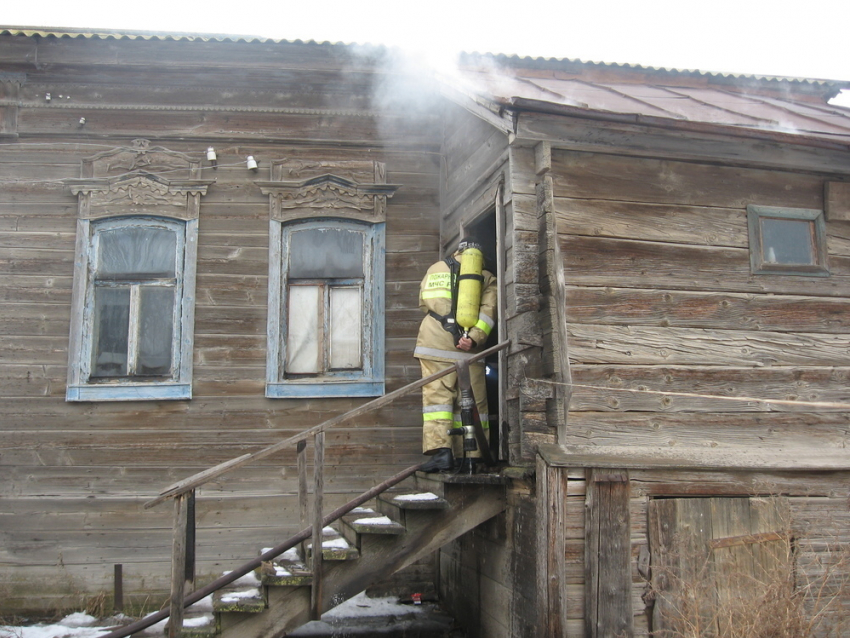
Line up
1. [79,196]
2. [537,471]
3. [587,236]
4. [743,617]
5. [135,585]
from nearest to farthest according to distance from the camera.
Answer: [743,617] → [537,471] → [587,236] → [135,585] → [79,196]

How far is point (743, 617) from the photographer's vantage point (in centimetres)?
453

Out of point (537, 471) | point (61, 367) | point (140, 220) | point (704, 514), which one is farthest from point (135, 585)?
point (704, 514)

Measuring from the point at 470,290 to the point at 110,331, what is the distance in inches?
139

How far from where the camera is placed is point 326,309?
286 inches

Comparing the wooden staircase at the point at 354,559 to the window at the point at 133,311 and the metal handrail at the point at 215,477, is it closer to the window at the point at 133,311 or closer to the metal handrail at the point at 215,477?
the metal handrail at the point at 215,477

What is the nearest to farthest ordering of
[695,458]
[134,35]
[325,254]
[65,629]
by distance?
[695,458]
[65,629]
[134,35]
[325,254]

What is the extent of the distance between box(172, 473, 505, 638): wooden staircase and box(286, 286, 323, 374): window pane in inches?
77.0

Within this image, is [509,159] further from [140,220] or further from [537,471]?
[140,220]

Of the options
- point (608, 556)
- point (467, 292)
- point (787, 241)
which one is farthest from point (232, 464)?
point (787, 241)

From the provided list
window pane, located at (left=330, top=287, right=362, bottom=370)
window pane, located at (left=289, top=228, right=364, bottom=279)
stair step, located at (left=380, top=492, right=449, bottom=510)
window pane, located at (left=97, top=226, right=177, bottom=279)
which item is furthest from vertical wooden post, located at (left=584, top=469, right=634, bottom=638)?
window pane, located at (left=97, top=226, right=177, bottom=279)

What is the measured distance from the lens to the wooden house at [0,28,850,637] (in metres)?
5.11

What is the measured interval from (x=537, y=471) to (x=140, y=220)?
180 inches

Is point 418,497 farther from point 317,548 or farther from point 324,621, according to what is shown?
point 324,621

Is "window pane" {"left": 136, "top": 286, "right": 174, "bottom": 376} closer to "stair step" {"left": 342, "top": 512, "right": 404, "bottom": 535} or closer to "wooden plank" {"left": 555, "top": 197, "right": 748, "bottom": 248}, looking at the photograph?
"stair step" {"left": 342, "top": 512, "right": 404, "bottom": 535}
